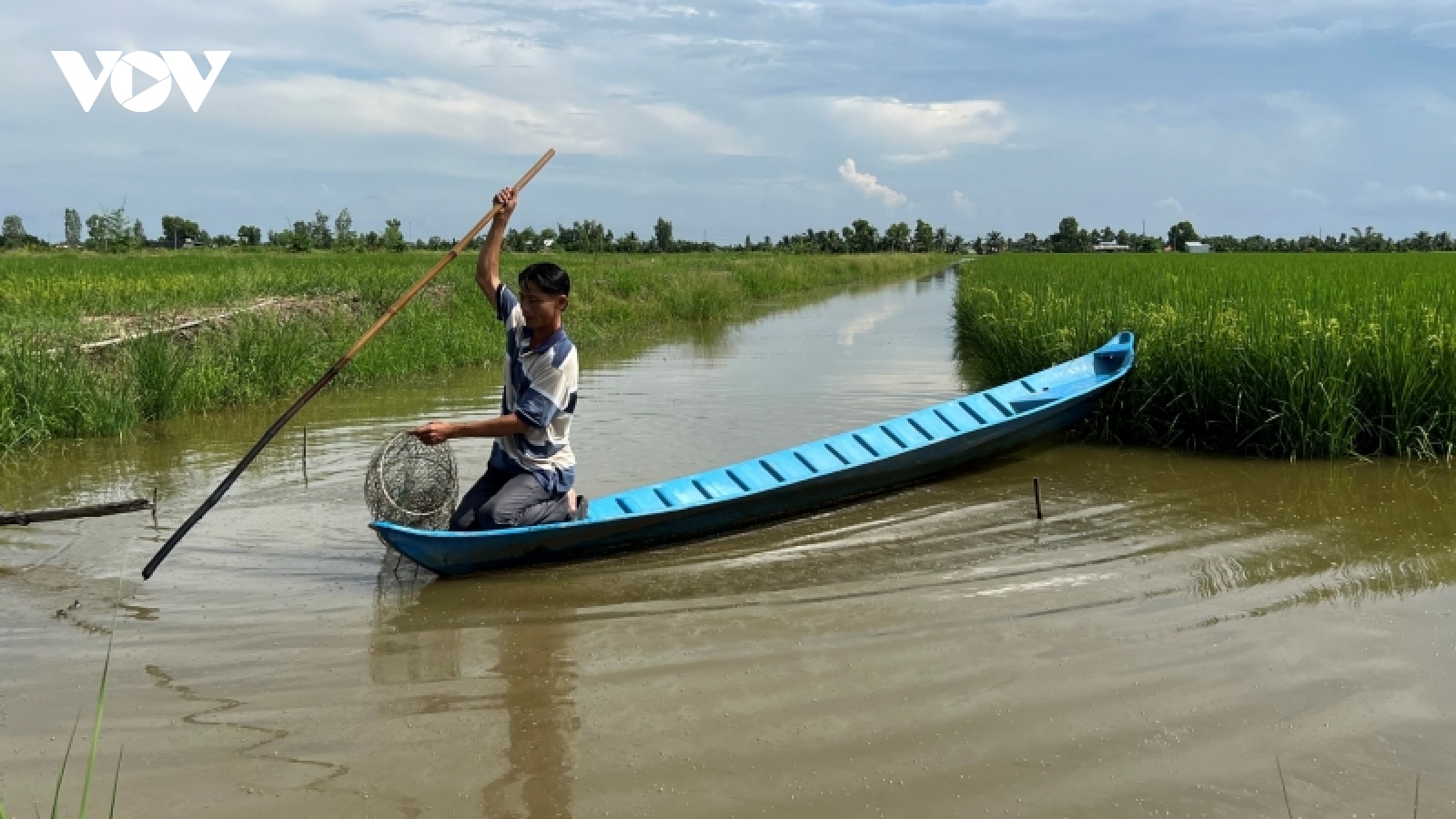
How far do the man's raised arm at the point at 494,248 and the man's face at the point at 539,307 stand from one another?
10.3 inches

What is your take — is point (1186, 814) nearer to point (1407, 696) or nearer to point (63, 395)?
point (1407, 696)

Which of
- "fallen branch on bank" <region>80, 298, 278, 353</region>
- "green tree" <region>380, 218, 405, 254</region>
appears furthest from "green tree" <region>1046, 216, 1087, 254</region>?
"fallen branch on bank" <region>80, 298, 278, 353</region>

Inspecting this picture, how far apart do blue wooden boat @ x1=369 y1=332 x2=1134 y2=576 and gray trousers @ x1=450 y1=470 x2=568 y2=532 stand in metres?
0.06

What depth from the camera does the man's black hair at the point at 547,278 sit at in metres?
4.37

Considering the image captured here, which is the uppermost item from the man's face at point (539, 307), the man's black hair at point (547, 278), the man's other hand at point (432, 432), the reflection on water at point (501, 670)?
the man's black hair at point (547, 278)

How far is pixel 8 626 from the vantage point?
4.30m

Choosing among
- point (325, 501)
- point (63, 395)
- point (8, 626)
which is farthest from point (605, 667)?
point (63, 395)

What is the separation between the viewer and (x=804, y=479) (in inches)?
222

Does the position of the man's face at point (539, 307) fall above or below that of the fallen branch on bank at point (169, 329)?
above

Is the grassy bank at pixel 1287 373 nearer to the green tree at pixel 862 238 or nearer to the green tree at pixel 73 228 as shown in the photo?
the green tree at pixel 73 228

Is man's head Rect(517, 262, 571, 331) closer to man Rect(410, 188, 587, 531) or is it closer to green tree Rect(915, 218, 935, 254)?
man Rect(410, 188, 587, 531)

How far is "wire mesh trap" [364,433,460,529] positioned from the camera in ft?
15.9

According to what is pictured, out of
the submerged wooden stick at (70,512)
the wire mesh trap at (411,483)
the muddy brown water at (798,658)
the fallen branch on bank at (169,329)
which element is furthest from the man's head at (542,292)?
the fallen branch on bank at (169,329)

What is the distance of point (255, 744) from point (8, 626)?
1671 millimetres
